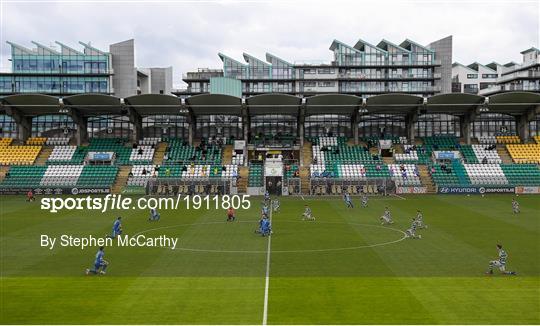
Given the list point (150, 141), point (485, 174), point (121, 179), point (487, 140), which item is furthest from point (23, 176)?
point (487, 140)

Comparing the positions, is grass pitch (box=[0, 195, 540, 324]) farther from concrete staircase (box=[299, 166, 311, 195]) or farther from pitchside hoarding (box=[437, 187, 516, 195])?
concrete staircase (box=[299, 166, 311, 195])

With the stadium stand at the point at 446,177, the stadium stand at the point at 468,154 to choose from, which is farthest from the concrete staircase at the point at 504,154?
the stadium stand at the point at 446,177

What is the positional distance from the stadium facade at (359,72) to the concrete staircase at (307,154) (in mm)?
26689

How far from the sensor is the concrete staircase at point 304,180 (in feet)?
→ 228

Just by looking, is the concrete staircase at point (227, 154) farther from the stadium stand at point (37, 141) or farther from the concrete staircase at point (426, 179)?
the stadium stand at point (37, 141)

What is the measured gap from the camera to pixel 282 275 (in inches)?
945

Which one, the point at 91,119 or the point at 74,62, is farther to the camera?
the point at 74,62

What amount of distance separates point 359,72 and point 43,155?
205ft

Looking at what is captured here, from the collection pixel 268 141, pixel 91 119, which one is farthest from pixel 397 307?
pixel 91 119

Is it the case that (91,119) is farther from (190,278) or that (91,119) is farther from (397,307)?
(397,307)

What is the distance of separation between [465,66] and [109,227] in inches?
4134

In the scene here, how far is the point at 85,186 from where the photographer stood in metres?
68.2

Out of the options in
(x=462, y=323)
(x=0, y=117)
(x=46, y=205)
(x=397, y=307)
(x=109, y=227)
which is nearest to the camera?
(x=462, y=323)

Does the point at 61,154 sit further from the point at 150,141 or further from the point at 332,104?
the point at 332,104
